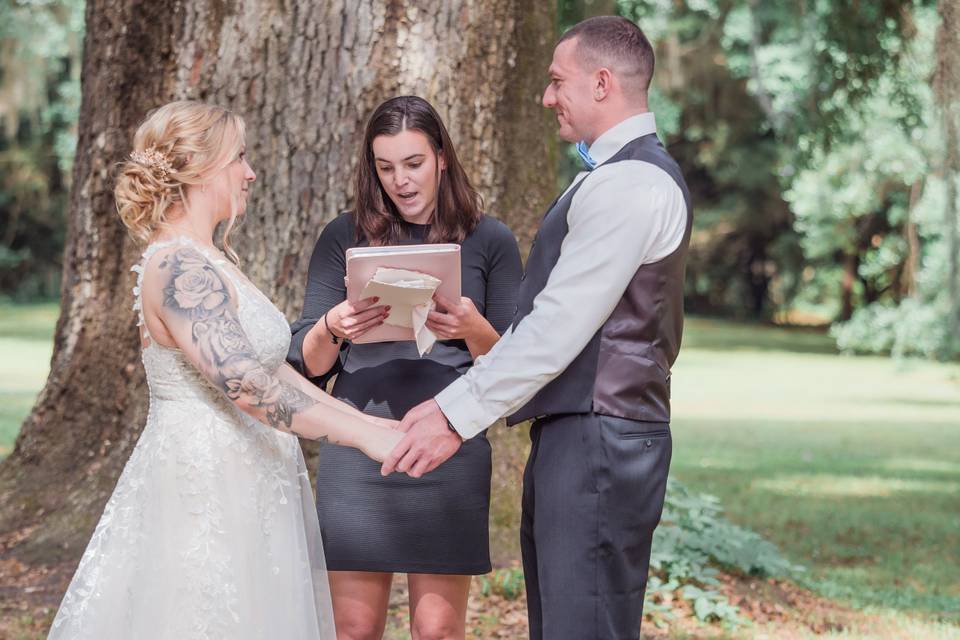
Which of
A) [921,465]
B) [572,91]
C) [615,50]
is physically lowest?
[921,465]

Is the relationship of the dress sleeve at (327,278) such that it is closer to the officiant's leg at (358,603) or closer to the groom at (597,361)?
the officiant's leg at (358,603)

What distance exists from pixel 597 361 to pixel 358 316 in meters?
0.79

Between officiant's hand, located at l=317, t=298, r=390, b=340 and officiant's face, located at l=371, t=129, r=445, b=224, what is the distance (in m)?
0.42

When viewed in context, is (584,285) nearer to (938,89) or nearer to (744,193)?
(938,89)

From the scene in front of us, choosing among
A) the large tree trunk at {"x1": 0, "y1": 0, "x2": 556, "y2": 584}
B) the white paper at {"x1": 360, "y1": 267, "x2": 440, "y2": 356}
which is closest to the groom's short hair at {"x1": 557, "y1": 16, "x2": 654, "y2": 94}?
the white paper at {"x1": 360, "y1": 267, "x2": 440, "y2": 356}

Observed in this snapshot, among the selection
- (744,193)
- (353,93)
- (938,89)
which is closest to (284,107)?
(353,93)

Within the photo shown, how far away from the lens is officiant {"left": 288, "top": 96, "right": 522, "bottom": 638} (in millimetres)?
3688

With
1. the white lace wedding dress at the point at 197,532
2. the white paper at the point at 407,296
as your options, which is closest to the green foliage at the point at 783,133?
the white paper at the point at 407,296

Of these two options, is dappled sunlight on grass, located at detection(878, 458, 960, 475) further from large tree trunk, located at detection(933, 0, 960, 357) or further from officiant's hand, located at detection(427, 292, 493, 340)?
officiant's hand, located at detection(427, 292, 493, 340)

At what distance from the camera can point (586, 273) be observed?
2.96m

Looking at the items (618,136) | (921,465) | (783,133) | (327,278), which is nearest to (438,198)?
(327,278)

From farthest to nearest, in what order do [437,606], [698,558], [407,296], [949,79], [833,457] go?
[833,457] < [949,79] < [698,558] < [437,606] < [407,296]

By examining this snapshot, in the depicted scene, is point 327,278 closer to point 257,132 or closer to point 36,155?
point 257,132

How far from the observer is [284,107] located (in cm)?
558
